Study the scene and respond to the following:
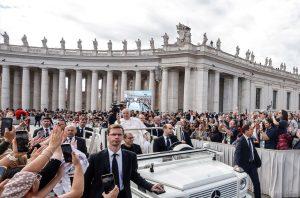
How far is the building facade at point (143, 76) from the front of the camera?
42.0m

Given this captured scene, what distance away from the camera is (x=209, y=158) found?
6664 millimetres

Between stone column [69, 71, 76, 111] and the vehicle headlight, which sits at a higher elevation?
stone column [69, 71, 76, 111]

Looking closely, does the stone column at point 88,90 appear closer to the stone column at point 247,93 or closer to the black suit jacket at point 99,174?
the stone column at point 247,93

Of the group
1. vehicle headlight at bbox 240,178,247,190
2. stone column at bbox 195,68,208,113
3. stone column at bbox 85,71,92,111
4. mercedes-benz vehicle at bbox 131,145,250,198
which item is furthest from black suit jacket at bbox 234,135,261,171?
stone column at bbox 85,71,92,111

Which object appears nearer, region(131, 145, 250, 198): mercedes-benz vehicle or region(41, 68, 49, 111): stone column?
region(131, 145, 250, 198): mercedes-benz vehicle

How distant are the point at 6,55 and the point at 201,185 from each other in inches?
1996

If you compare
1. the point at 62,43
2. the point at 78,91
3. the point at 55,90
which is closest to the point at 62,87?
the point at 78,91

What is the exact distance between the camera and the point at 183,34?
4366cm

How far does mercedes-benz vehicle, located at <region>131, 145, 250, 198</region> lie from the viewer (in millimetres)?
4811

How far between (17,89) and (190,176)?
2153 inches

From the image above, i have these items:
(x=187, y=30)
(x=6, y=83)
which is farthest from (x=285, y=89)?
(x=6, y=83)

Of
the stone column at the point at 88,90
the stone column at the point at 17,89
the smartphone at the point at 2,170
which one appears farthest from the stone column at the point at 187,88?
the smartphone at the point at 2,170

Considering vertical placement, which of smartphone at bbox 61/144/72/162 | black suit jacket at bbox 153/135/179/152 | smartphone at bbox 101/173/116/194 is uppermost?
smartphone at bbox 61/144/72/162

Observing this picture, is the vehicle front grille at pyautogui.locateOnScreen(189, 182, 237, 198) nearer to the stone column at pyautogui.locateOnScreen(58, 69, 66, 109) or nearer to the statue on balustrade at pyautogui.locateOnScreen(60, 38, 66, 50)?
the stone column at pyautogui.locateOnScreen(58, 69, 66, 109)
